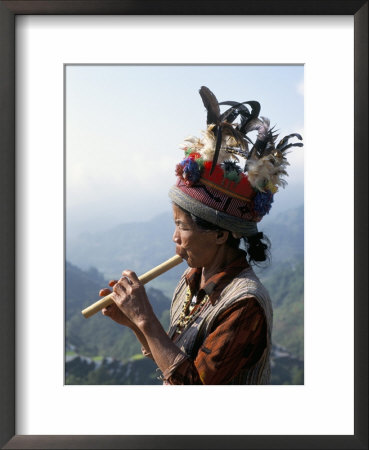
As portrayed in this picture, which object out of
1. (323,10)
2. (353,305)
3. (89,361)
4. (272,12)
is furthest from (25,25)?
(353,305)

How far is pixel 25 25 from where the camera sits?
179 inches

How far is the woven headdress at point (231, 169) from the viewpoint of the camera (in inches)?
188

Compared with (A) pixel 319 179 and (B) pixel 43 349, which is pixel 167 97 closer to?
(A) pixel 319 179

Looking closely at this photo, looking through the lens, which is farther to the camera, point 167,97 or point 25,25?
point 167,97

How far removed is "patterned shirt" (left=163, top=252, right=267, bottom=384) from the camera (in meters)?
4.62

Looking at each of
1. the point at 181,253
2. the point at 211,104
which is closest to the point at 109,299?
the point at 181,253

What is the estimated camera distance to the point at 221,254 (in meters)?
5.02

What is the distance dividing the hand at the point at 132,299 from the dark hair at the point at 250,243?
2.01ft

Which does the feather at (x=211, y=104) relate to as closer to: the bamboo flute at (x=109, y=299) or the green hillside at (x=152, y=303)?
the green hillside at (x=152, y=303)

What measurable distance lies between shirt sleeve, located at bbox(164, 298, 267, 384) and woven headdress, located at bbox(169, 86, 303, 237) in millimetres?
611

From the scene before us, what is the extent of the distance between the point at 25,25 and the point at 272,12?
166 cm

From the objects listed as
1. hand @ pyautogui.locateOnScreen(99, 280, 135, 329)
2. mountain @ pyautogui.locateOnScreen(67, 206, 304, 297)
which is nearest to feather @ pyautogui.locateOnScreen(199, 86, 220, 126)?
mountain @ pyautogui.locateOnScreen(67, 206, 304, 297)

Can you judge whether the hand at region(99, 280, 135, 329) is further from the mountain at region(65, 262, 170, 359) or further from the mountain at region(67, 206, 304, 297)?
the mountain at region(67, 206, 304, 297)

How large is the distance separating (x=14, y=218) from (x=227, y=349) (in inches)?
66.8
